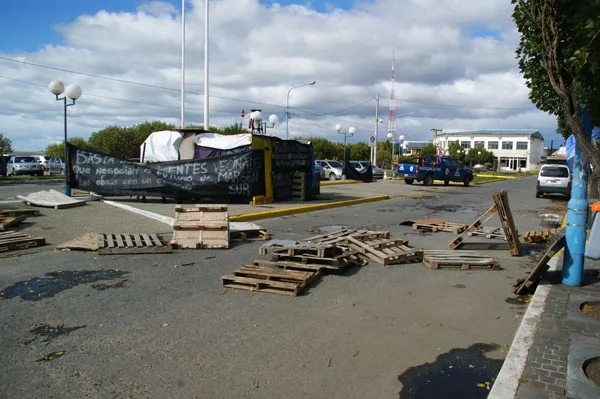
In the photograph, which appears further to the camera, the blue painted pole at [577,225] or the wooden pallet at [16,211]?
the wooden pallet at [16,211]

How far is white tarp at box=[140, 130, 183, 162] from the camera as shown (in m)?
16.9

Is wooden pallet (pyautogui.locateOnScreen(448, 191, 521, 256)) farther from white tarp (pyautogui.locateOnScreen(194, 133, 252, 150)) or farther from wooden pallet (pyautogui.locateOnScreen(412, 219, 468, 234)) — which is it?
white tarp (pyautogui.locateOnScreen(194, 133, 252, 150))

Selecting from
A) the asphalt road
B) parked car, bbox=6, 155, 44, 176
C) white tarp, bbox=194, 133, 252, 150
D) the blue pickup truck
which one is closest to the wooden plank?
the asphalt road

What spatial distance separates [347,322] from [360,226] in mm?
7326

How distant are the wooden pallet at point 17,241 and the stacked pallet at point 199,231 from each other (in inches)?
99.6

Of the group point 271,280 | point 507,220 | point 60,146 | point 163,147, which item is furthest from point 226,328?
point 60,146

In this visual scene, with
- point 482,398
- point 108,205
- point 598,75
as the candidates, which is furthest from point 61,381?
point 108,205

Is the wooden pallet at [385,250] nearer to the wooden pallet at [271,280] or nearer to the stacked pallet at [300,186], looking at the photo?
the wooden pallet at [271,280]

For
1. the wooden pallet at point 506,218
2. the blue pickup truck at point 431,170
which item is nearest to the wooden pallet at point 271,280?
the wooden pallet at point 506,218

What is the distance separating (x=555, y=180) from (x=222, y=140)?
17.1 m

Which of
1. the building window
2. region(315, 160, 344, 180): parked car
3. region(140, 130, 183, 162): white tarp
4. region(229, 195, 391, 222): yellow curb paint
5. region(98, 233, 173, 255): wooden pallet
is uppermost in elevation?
the building window

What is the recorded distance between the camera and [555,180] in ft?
74.6

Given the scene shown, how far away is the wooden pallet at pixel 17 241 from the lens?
7984mm

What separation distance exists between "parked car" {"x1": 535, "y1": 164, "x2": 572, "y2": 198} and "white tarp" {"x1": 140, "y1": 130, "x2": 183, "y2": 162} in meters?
18.3
